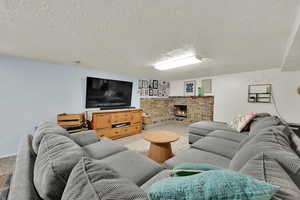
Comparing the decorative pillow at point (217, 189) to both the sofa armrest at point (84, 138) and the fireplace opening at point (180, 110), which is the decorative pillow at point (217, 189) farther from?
the fireplace opening at point (180, 110)

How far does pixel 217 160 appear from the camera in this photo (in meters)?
1.38

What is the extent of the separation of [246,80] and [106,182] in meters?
4.60

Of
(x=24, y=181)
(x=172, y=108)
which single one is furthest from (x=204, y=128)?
(x=172, y=108)

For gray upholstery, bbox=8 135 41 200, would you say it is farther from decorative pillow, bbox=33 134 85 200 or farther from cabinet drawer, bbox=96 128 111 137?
cabinet drawer, bbox=96 128 111 137

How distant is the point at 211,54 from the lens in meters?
2.19

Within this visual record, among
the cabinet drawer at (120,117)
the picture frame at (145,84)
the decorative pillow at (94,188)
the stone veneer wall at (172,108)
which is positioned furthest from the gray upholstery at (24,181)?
the picture frame at (145,84)

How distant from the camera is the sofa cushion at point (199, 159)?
1.33 metres

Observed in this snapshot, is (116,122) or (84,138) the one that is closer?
(84,138)

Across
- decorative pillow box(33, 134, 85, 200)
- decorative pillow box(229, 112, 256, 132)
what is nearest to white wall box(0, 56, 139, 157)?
decorative pillow box(33, 134, 85, 200)

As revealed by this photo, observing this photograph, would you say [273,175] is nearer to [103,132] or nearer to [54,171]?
[54,171]

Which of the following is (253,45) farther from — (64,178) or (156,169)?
(64,178)

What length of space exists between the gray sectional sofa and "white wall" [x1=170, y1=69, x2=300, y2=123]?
7.27 feet

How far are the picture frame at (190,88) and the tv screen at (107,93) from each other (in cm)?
259

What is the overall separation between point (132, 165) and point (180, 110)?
467 cm
